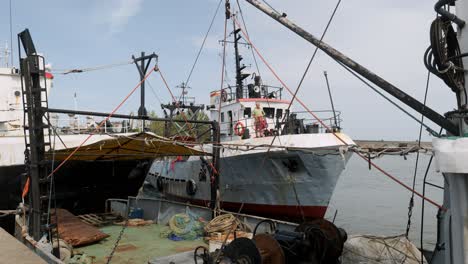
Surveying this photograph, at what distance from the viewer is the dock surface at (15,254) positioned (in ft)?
19.4

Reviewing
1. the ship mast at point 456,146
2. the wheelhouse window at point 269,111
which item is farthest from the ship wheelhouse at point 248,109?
the ship mast at point 456,146

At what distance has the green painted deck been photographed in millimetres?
8375

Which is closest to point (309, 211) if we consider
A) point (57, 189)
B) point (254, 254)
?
point (57, 189)

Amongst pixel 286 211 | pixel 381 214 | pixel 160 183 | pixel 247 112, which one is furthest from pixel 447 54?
pixel 160 183

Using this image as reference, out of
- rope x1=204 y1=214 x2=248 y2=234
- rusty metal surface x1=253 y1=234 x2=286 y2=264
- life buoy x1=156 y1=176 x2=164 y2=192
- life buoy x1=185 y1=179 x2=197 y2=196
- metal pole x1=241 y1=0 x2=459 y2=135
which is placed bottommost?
life buoy x1=156 y1=176 x2=164 y2=192

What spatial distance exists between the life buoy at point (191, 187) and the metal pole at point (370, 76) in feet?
48.7

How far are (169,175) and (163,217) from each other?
36.2 ft

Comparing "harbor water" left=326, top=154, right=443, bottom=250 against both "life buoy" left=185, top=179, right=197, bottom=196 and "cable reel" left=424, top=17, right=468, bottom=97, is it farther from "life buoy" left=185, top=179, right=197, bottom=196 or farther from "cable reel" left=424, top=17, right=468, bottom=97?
"cable reel" left=424, top=17, right=468, bottom=97

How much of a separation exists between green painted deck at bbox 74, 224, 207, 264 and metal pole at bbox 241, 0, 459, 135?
19.3 ft

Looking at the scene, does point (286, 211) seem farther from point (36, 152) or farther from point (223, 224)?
point (36, 152)

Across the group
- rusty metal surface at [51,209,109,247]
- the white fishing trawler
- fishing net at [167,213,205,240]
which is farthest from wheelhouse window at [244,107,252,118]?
rusty metal surface at [51,209,109,247]

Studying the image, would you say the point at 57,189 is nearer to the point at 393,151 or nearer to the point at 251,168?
the point at 251,168

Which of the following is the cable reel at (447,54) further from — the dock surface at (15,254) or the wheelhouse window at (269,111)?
the wheelhouse window at (269,111)

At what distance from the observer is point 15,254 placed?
6.29 metres
